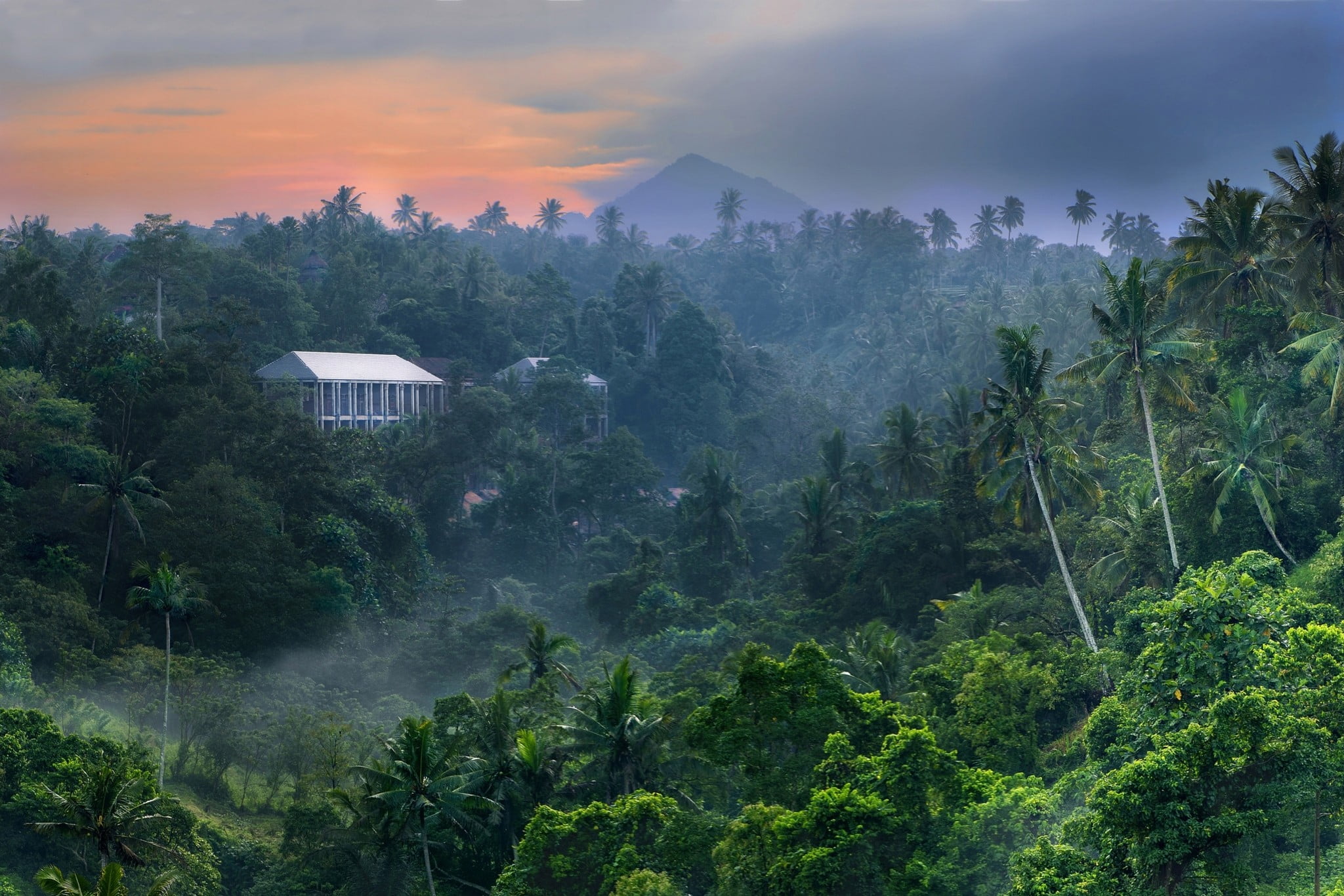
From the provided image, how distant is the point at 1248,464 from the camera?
1139 inches

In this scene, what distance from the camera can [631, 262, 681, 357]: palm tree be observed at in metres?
100

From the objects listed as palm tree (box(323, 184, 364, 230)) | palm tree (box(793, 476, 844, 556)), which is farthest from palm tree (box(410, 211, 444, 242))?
palm tree (box(793, 476, 844, 556))

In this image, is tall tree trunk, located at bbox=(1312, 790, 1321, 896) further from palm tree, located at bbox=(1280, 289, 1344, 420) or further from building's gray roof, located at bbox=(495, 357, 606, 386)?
building's gray roof, located at bbox=(495, 357, 606, 386)

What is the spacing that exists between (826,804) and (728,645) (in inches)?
1013

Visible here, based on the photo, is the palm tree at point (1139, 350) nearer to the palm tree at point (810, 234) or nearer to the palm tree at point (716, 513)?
the palm tree at point (716, 513)

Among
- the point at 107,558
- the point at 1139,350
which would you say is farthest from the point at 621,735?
the point at 107,558

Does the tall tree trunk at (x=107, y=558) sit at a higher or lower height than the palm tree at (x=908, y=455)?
lower

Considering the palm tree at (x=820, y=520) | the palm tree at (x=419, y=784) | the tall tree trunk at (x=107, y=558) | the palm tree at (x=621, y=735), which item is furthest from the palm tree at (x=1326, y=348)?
the tall tree trunk at (x=107, y=558)

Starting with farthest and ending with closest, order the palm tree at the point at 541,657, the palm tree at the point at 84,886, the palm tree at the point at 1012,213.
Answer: the palm tree at the point at 1012,213 → the palm tree at the point at 541,657 → the palm tree at the point at 84,886

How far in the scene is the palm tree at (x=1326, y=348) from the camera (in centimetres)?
2836

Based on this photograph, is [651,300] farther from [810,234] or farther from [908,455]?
[908,455]

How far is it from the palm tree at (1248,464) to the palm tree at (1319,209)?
3791 millimetres

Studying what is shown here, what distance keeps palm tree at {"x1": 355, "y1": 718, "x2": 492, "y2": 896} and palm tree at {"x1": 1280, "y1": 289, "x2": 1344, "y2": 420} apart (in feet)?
70.6

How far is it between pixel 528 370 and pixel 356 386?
693 inches
